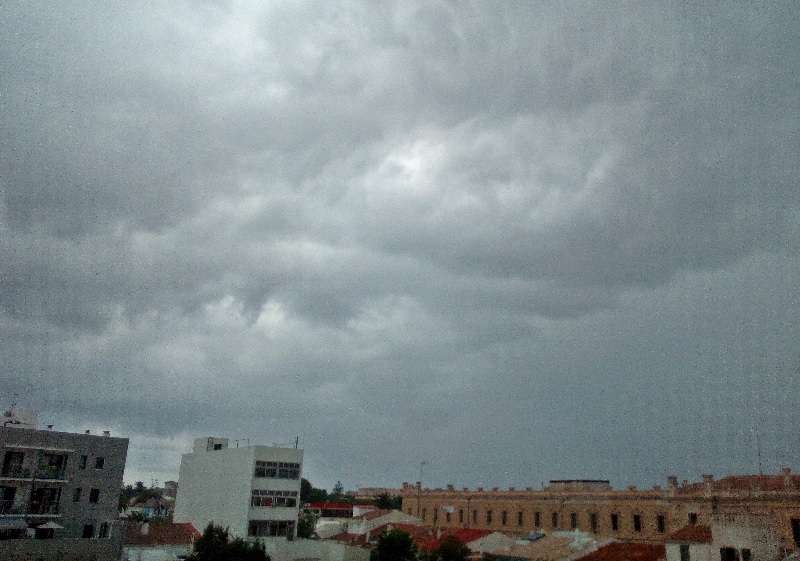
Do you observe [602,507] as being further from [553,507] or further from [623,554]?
[623,554]

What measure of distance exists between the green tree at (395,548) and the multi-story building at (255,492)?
9739 millimetres

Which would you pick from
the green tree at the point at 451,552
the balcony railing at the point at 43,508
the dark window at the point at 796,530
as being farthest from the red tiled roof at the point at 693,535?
the balcony railing at the point at 43,508

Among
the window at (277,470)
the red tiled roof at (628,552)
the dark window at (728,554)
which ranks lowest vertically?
the red tiled roof at (628,552)

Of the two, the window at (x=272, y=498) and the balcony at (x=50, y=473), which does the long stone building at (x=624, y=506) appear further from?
the balcony at (x=50, y=473)

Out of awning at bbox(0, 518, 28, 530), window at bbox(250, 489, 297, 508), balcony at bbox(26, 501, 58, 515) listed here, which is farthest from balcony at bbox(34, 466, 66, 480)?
window at bbox(250, 489, 297, 508)

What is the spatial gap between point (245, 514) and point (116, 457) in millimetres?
14856

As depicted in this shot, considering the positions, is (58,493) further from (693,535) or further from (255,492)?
(693,535)

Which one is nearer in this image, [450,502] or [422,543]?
[422,543]

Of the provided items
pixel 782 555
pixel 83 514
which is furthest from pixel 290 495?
pixel 782 555

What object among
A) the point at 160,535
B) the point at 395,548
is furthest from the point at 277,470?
the point at 395,548

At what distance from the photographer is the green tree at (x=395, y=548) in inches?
2520

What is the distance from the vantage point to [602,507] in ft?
244

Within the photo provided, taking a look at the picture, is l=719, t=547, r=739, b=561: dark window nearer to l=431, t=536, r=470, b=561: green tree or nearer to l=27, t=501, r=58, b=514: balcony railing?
l=431, t=536, r=470, b=561: green tree

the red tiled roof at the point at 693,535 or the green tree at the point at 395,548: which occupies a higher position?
the red tiled roof at the point at 693,535
